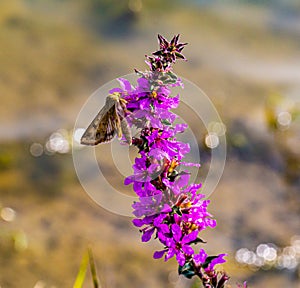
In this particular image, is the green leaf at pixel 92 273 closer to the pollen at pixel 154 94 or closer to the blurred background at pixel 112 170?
the blurred background at pixel 112 170

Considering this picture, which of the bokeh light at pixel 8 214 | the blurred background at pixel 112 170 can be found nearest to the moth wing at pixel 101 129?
the blurred background at pixel 112 170

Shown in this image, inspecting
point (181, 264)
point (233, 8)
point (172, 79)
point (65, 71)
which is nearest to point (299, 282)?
point (181, 264)

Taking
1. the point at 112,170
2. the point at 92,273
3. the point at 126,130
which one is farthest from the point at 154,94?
the point at 112,170

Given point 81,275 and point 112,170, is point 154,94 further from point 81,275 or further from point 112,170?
point 112,170

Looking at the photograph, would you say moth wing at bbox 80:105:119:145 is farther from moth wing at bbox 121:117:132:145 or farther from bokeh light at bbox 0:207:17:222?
bokeh light at bbox 0:207:17:222

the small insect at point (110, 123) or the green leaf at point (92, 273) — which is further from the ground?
the small insect at point (110, 123)

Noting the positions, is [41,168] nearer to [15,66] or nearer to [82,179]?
[82,179]
